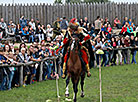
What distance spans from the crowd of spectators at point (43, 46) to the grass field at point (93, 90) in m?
0.74

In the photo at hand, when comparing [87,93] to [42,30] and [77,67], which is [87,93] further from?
[42,30]

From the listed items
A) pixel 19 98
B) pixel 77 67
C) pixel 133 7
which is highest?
pixel 133 7

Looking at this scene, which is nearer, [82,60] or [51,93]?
[82,60]

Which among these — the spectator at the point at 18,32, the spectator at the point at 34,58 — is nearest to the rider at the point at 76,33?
the spectator at the point at 34,58

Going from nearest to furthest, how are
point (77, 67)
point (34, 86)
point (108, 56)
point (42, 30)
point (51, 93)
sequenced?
point (77, 67)
point (51, 93)
point (34, 86)
point (108, 56)
point (42, 30)

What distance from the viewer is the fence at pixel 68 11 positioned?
35.3m

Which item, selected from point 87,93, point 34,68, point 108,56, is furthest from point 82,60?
point 108,56

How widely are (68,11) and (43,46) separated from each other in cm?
1631

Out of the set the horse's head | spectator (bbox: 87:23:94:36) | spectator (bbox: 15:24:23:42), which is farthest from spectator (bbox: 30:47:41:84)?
spectator (bbox: 87:23:94:36)

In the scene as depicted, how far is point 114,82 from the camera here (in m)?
20.4

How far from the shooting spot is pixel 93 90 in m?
18.1

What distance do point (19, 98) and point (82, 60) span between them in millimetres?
3036

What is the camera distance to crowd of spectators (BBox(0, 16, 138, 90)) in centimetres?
1809

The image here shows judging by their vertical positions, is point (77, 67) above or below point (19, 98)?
above
